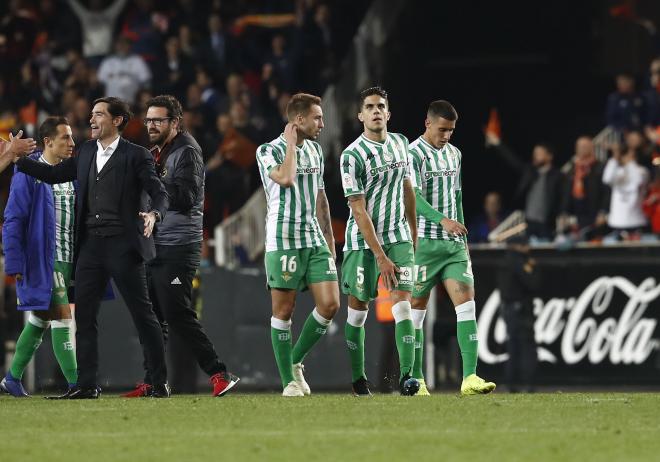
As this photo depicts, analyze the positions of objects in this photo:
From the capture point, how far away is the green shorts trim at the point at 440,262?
10977 mm

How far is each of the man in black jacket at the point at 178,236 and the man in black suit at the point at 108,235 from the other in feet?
1.10

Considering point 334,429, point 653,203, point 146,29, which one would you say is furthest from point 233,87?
point 334,429

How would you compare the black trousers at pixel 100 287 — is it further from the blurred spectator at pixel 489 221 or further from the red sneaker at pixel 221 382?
the blurred spectator at pixel 489 221

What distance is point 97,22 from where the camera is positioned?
2311cm

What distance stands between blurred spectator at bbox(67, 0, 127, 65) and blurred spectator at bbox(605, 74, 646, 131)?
8175 millimetres

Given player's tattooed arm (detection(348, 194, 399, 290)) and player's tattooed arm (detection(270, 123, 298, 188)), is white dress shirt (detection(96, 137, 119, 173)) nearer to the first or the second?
player's tattooed arm (detection(270, 123, 298, 188))

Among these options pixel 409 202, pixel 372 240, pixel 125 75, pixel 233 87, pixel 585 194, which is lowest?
pixel 372 240

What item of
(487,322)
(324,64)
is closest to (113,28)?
(324,64)

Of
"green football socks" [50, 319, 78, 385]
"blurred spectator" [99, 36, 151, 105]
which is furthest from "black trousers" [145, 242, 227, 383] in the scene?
"blurred spectator" [99, 36, 151, 105]

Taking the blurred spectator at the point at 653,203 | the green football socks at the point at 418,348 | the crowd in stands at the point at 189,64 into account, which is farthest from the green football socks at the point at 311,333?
the crowd in stands at the point at 189,64

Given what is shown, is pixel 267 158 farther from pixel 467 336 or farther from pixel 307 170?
pixel 467 336

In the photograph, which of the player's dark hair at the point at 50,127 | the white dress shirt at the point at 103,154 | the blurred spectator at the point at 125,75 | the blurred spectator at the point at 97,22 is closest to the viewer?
the white dress shirt at the point at 103,154

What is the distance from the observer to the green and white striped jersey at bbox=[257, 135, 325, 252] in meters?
10.5

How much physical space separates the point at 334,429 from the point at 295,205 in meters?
2.85
